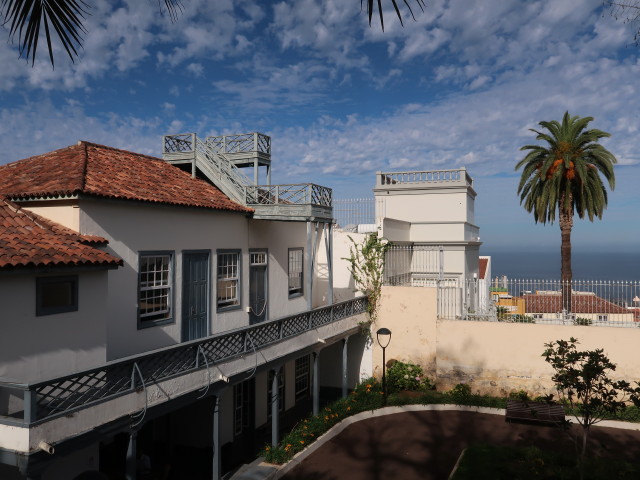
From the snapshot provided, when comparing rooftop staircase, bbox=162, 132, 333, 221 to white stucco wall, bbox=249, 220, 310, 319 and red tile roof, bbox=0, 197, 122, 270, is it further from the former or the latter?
red tile roof, bbox=0, 197, 122, 270

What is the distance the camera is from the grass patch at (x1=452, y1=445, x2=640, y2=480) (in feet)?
33.8

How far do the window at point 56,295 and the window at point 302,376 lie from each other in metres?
12.5

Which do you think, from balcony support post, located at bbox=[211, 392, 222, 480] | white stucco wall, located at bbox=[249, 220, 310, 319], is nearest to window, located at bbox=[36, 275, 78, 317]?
balcony support post, located at bbox=[211, 392, 222, 480]

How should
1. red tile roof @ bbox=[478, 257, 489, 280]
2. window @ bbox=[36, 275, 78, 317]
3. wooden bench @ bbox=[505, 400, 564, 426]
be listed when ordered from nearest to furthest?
window @ bbox=[36, 275, 78, 317]
wooden bench @ bbox=[505, 400, 564, 426]
red tile roof @ bbox=[478, 257, 489, 280]

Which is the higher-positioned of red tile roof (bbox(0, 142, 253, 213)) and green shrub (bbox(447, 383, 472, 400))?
red tile roof (bbox(0, 142, 253, 213))

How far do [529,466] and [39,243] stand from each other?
35.4ft

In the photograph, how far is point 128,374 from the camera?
27.8ft

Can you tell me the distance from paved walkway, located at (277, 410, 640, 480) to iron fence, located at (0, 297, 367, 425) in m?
3.37

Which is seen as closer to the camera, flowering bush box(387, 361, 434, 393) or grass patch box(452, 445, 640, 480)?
grass patch box(452, 445, 640, 480)

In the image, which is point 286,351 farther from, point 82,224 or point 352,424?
point 82,224

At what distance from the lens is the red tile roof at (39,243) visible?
25.1 ft

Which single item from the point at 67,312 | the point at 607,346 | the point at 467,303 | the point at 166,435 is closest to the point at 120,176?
the point at 67,312

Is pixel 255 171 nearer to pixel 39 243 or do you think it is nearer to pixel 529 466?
pixel 39 243

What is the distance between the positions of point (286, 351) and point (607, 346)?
35.7 feet
